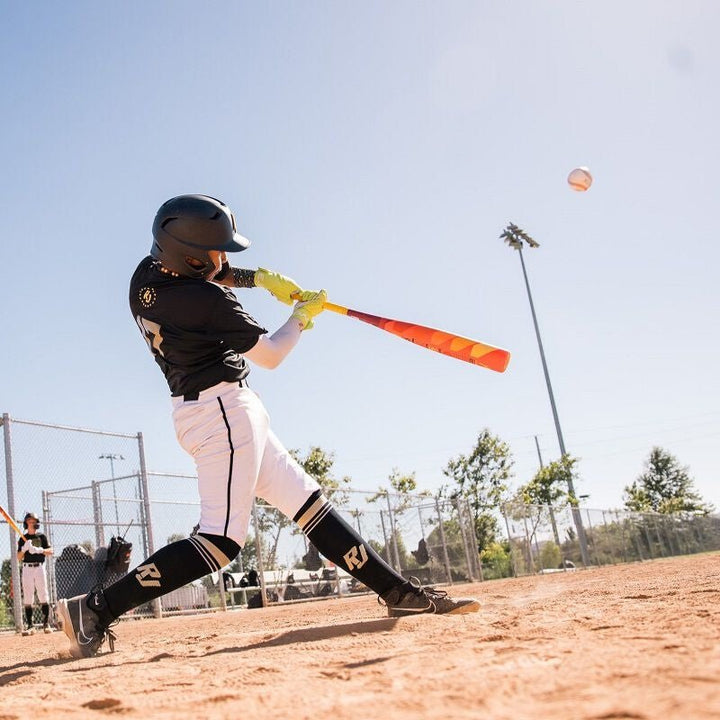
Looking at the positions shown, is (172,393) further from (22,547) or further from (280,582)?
(280,582)

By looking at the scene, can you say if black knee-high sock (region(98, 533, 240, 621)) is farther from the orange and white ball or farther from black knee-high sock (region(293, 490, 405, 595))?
the orange and white ball

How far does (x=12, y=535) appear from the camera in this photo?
983 cm

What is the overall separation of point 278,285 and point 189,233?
0.76m

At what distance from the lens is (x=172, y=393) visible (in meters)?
3.94

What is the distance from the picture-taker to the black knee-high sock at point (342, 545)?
4.00 meters

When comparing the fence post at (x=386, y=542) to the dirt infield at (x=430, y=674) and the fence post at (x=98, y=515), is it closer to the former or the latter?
the fence post at (x=98, y=515)

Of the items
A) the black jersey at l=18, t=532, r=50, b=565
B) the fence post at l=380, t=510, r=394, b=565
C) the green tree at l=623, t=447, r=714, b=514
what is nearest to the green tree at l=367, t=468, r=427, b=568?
the fence post at l=380, t=510, r=394, b=565

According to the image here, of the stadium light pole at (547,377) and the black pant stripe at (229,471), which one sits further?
the stadium light pole at (547,377)

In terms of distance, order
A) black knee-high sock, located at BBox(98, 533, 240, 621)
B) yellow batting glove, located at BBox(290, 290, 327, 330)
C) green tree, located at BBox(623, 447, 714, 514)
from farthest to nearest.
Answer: green tree, located at BBox(623, 447, 714, 514) < yellow batting glove, located at BBox(290, 290, 327, 330) < black knee-high sock, located at BBox(98, 533, 240, 621)

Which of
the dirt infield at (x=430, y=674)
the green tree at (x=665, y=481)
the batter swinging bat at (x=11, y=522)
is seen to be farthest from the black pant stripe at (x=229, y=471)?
the green tree at (x=665, y=481)

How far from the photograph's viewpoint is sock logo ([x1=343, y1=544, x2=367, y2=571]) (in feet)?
13.1

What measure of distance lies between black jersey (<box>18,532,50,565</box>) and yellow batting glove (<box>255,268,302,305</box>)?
713 centimetres

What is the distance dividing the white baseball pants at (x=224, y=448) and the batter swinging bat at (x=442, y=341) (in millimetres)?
1090

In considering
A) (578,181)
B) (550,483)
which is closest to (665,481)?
(550,483)
